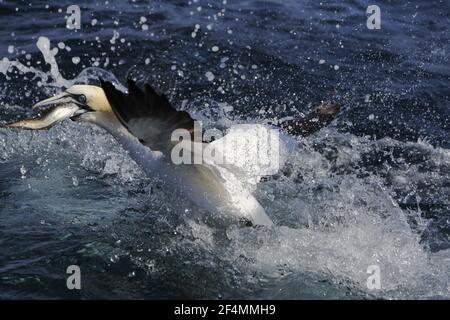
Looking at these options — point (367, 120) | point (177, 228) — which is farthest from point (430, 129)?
point (177, 228)

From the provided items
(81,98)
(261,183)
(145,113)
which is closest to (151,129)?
(145,113)

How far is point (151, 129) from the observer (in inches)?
201

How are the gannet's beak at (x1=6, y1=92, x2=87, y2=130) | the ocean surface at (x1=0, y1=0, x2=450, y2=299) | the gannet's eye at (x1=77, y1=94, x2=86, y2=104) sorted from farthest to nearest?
1. the ocean surface at (x1=0, y1=0, x2=450, y2=299)
2. the gannet's eye at (x1=77, y1=94, x2=86, y2=104)
3. the gannet's beak at (x1=6, y1=92, x2=87, y2=130)

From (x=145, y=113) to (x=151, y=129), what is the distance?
7.4 inches

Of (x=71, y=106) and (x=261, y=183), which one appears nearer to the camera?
(x=71, y=106)

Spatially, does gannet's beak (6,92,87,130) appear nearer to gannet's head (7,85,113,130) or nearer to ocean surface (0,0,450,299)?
gannet's head (7,85,113,130)

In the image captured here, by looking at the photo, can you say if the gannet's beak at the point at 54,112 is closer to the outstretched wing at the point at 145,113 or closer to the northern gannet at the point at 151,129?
the northern gannet at the point at 151,129

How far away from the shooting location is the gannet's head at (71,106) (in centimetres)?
534

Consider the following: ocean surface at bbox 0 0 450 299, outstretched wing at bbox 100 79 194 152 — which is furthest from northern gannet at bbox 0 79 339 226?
ocean surface at bbox 0 0 450 299

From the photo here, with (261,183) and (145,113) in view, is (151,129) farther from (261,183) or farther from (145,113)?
(261,183)

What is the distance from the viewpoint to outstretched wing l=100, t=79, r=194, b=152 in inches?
191

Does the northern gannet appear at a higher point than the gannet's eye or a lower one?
lower

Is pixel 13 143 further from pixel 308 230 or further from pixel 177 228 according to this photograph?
pixel 308 230
